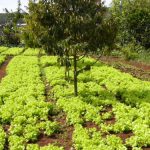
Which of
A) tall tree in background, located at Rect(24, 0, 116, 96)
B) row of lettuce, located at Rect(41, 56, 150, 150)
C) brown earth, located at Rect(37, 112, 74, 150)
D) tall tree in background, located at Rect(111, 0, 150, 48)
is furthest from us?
tall tree in background, located at Rect(111, 0, 150, 48)

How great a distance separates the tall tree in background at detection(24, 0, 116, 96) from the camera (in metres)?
17.9

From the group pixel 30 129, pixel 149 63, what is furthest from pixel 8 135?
pixel 149 63

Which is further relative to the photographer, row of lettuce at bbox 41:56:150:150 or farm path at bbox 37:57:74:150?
farm path at bbox 37:57:74:150

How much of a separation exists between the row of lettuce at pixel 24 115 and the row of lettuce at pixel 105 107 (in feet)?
2.94

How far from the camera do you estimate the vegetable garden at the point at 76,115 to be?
13.0 meters

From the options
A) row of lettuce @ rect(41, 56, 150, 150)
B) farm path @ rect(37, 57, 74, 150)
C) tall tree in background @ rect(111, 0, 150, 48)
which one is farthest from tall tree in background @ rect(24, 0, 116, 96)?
tall tree in background @ rect(111, 0, 150, 48)

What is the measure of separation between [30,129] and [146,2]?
38.6 metres

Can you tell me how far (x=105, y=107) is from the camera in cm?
1717

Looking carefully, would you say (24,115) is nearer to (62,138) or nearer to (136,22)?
(62,138)

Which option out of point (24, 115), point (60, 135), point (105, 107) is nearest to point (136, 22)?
point (105, 107)

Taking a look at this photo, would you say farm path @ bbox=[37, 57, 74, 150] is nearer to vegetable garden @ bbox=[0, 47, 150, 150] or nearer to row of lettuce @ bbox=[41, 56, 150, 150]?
vegetable garden @ bbox=[0, 47, 150, 150]

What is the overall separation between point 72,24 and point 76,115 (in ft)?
14.4

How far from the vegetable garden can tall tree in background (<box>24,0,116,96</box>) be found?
100 inches

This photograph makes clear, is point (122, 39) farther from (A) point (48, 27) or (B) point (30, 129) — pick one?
(B) point (30, 129)
